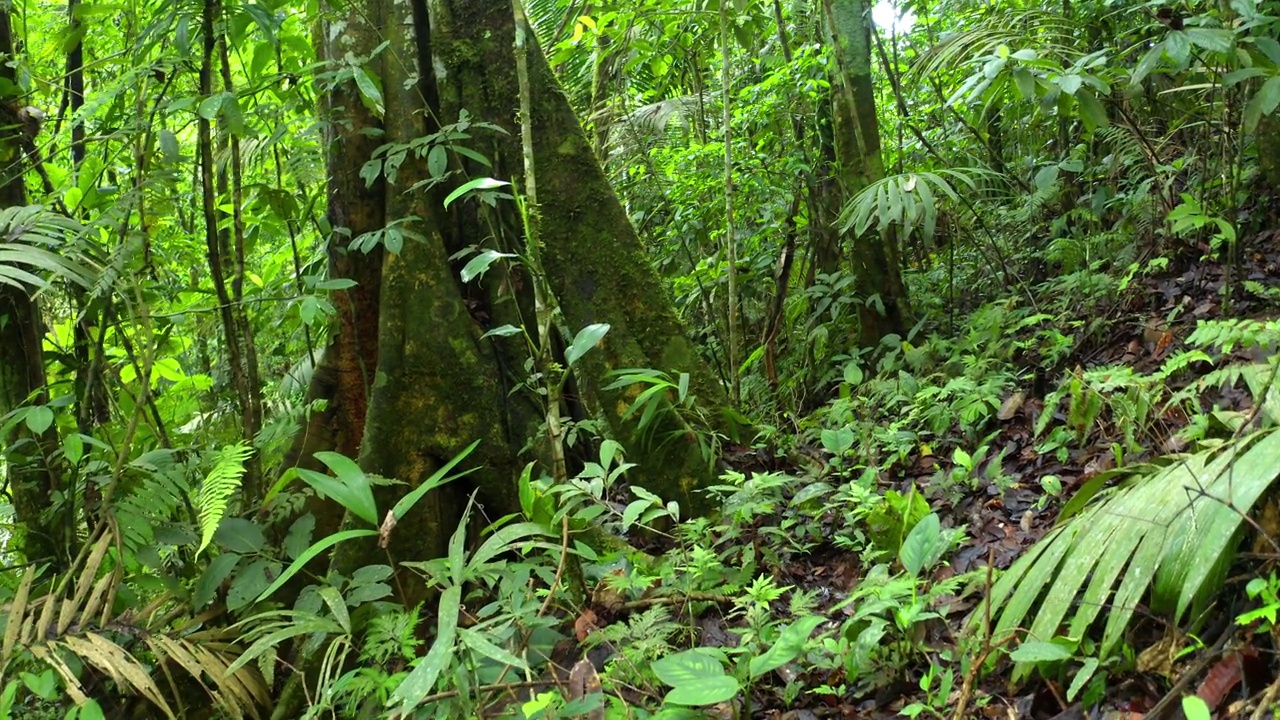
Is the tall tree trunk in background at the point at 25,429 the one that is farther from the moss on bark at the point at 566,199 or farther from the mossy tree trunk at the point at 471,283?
the moss on bark at the point at 566,199

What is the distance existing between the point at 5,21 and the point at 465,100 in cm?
170

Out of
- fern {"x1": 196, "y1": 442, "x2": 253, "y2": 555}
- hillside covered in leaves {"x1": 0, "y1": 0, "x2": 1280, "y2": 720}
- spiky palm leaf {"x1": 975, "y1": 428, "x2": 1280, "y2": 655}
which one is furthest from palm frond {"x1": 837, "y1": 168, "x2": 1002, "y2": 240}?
fern {"x1": 196, "y1": 442, "x2": 253, "y2": 555}

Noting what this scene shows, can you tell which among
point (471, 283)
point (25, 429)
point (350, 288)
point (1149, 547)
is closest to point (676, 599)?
point (1149, 547)

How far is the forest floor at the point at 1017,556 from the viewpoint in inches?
63.4

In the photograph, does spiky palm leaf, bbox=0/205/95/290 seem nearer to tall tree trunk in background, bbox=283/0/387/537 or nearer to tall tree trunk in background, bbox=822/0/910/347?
tall tree trunk in background, bbox=283/0/387/537

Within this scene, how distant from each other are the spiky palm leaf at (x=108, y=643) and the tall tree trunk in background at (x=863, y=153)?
312cm

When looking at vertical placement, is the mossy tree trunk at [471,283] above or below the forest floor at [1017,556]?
above

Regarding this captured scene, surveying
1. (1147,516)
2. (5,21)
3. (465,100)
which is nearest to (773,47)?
(465,100)

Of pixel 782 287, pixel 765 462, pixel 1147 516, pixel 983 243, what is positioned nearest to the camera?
pixel 1147 516

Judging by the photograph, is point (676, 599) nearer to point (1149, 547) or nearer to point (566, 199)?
point (1149, 547)

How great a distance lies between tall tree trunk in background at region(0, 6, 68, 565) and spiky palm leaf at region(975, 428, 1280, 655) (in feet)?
9.88

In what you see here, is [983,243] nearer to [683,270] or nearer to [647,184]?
[683,270]

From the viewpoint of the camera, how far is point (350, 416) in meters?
3.37

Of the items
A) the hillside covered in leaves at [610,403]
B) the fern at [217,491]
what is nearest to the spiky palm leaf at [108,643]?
the hillside covered in leaves at [610,403]
